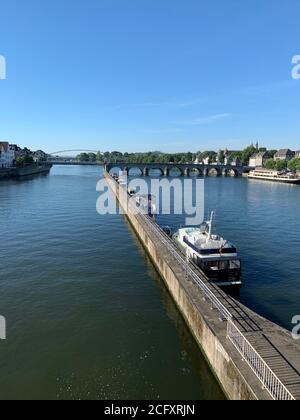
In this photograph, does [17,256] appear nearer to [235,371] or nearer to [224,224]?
[235,371]

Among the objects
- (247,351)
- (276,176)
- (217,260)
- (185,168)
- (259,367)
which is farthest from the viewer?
(185,168)

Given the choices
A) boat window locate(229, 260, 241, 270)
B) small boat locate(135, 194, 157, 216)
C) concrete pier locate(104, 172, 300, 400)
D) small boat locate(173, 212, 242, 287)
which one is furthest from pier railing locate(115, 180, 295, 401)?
small boat locate(135, 194, 157, 216)

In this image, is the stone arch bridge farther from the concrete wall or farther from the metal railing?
the metal railing

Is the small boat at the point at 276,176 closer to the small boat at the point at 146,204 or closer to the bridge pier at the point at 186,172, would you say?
the bridge pier at the point at 186,172

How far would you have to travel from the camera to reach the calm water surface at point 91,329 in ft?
50.3

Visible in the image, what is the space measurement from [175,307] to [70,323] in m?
6.72

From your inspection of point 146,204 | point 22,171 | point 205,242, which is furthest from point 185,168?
point 205,242

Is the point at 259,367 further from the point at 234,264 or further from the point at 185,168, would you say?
the point at 185,168

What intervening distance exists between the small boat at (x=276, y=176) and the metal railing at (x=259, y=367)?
421 ft

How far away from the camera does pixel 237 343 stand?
14570 millimetres

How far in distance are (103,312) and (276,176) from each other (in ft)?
454

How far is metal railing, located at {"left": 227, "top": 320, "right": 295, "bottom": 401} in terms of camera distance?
1156cm

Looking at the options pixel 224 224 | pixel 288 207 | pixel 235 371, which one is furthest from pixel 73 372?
pixel 288 207
